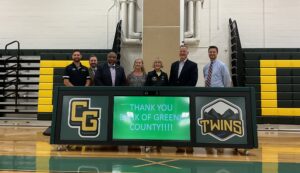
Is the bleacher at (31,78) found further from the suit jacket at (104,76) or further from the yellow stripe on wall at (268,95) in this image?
the yellow stripe on wall at (268,95)

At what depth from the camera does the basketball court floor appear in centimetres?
346

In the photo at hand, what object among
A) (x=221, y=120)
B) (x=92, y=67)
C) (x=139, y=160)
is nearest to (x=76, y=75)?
(x=92, y=67)

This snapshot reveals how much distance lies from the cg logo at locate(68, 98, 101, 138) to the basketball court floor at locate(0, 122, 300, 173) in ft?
0.94

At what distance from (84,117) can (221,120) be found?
185cm

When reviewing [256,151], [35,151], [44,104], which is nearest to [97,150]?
[35,151]

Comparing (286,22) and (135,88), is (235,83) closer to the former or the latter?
(286,22)

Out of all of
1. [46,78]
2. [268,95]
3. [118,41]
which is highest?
[118,41]

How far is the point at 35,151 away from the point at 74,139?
1.92 ft

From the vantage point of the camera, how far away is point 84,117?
447 centimetres

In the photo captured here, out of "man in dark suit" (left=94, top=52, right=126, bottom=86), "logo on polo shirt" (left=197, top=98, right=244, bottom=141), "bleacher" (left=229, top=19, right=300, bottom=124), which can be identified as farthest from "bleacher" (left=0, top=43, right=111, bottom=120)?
"logo on polo shirt" (left=197, top=98, right=244, bottom=141)

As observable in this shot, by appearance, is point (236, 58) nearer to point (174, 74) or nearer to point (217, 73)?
point (217, 73)

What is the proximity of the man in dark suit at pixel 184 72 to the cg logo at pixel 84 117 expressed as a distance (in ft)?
4.52

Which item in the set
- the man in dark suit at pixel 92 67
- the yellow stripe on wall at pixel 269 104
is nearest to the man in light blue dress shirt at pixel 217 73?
the man in dark suit at pixel 92 67

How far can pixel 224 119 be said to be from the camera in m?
4.36
